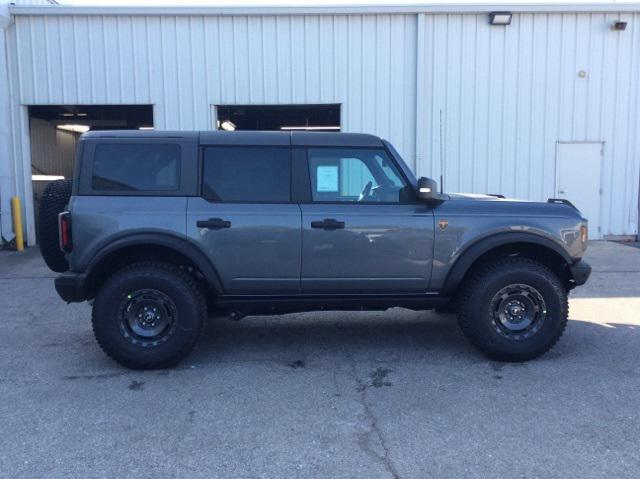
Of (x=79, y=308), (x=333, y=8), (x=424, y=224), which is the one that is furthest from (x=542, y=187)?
(x=79, y=308)

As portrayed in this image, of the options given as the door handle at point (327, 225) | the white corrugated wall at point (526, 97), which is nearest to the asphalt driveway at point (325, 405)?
the door handle at point (327, 225)

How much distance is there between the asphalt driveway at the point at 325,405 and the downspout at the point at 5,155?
623cm

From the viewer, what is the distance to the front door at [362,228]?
489 centimetres

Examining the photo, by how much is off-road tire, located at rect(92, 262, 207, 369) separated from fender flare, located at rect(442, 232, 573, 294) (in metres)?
2.14

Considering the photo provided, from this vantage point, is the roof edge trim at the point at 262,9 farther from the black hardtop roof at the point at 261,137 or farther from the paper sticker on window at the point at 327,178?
the paper sticker on window at the point at 327,178

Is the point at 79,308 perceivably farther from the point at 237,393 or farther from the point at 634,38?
the point at 634,38

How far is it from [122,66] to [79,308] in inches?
243

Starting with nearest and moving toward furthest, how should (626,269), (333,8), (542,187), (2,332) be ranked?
(2,332) < (626,269) < (333,8) < (542,187)

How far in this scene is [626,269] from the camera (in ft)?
31.0

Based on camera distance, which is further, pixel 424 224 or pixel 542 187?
pixel 542 187

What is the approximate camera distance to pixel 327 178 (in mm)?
5043

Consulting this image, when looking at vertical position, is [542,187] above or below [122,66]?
below

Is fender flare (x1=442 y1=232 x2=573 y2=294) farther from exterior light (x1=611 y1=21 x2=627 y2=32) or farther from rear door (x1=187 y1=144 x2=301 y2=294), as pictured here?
exterior light (x1=611 y1=21 x2=627 y2=32)

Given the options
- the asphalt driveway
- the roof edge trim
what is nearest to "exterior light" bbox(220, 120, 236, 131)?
the roof edge trim
